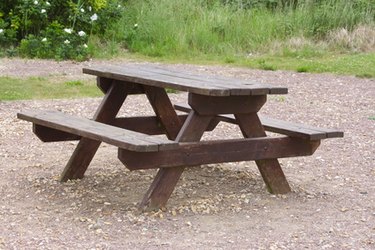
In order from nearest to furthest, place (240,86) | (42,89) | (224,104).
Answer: (240,86), (224,104), (42,89)

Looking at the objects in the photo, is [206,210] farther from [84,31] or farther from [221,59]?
[84,31]

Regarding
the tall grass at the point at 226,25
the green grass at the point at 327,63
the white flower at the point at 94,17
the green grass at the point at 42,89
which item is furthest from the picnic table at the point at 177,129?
the white flower at the point at 94,17

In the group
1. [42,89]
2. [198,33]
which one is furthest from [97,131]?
[198,33]

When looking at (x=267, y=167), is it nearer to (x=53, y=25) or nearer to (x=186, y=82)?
(x=186, y=82)

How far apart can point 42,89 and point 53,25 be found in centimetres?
319

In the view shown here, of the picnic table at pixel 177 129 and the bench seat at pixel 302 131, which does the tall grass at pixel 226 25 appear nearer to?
the picnic table at pixel 177 129

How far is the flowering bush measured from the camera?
13.2 metres

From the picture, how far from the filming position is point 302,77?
11898 mm

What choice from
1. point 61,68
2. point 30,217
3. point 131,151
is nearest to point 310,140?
point 131,151

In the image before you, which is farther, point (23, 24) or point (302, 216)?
point (23, 24)

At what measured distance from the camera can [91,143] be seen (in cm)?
644

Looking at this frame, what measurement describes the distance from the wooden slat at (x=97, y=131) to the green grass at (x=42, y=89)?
12.2ft

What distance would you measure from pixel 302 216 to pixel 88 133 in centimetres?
143

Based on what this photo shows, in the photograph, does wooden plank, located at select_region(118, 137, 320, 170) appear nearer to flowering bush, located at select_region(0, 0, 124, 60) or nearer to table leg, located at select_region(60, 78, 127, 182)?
table leg, located at select_region(60, 78, 127, 182)
